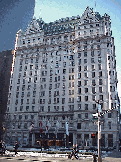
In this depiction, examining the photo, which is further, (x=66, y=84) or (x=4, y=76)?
(x=4, y=76)

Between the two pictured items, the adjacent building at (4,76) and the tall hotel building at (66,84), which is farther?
the adjacent building at (4,76)

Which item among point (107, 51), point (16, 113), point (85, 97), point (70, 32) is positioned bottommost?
point (16, 113)

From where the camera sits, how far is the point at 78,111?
63406mm

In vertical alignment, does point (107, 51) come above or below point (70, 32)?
below

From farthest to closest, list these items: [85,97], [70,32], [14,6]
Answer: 1. [70,32]
2. [85,97]
3. [14,6]

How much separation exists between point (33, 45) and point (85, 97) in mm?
35678

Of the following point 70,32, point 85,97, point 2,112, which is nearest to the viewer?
point 85,97

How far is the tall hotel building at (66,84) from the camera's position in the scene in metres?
61.8

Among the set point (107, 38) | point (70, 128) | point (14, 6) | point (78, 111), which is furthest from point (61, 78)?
point (14, 6)

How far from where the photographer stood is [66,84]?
226ft

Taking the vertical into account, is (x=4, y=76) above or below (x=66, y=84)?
above

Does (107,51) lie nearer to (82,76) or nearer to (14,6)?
(82,76)

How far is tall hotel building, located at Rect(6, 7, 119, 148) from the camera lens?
203 feet

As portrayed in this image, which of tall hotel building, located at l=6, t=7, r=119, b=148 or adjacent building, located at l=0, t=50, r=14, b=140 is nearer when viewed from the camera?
tall hotel building, located at l=6, t=7, r=119, b=148
